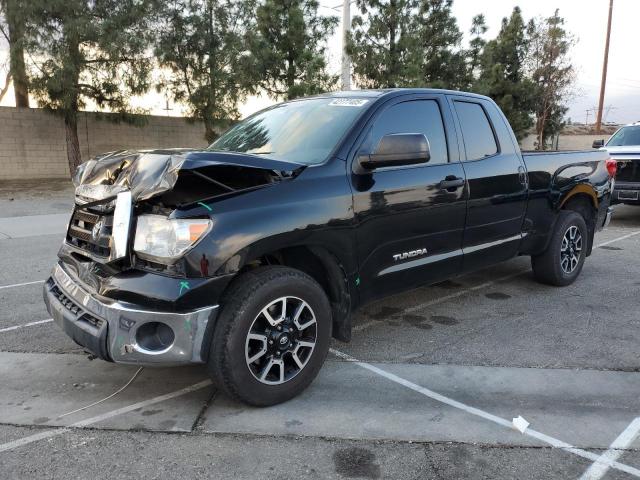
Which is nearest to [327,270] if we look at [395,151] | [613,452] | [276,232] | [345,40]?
[276,232]

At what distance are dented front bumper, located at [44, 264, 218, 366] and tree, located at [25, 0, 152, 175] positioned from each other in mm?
14654

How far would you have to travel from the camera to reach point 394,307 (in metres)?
5.24

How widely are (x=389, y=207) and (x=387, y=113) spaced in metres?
0.73

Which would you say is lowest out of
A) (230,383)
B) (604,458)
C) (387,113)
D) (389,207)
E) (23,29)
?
(604,458)

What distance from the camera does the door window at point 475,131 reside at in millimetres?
4562

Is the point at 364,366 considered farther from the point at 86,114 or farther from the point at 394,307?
the point at 86,114

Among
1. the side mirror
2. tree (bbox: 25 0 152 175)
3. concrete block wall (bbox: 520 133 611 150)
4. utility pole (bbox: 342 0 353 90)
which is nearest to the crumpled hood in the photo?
the side mirror

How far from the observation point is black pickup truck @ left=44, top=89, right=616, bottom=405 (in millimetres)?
2852

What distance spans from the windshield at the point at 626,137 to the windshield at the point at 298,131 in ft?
32.1

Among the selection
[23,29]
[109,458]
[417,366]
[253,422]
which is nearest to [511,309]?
[417,366]

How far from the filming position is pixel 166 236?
2.86 m

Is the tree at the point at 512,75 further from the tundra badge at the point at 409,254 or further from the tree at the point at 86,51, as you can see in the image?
the tundra badge at the point at 409,254

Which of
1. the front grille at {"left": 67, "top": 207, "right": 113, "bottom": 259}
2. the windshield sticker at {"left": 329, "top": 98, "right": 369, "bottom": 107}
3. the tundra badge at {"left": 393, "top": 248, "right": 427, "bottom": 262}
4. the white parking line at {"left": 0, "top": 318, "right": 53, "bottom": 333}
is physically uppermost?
the windshield sticker at {"left": 329, "top": 98, "right": 369, "bottom": 107}

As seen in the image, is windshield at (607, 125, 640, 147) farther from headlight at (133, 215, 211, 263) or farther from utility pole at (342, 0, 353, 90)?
headlight at (133, 215, 211, 263)
